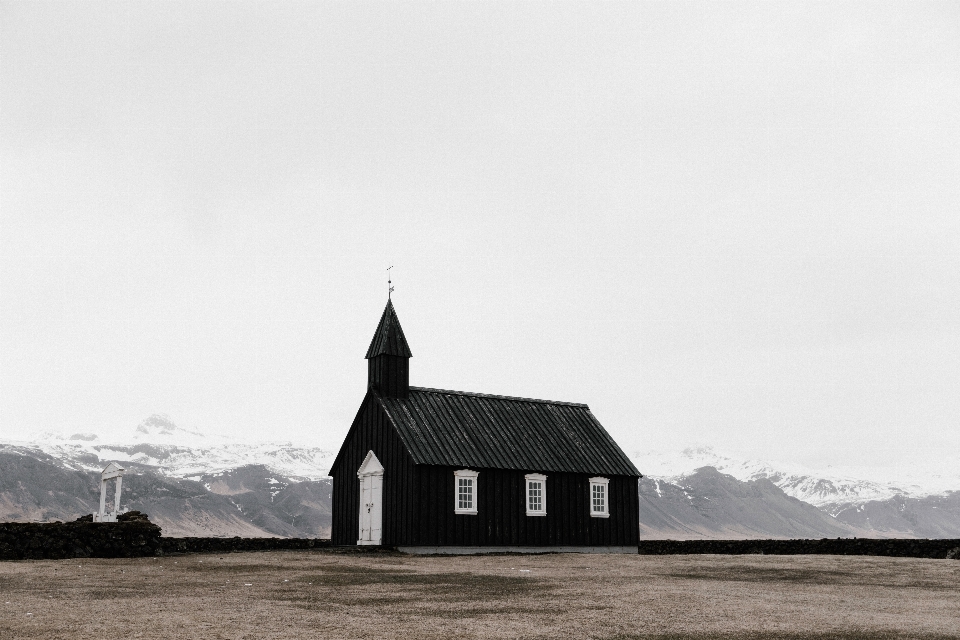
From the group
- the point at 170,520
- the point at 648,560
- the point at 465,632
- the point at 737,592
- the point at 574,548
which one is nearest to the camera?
the point at 465,632

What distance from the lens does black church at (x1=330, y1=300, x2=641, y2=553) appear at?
114 feet

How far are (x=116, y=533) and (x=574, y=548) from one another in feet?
57.2

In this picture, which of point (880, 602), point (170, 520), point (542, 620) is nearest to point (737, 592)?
point (880, 602)

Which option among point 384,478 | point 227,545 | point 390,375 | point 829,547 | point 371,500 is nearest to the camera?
point 829,547

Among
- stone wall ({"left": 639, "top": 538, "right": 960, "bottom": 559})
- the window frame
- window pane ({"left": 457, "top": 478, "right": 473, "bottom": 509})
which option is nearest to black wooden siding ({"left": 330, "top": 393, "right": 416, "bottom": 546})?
window pane ({"left": 457, "top": 478, "right": 473, "bottom": 509})

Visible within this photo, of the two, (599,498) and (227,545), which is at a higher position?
(599,498)

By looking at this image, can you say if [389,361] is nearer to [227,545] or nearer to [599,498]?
[227,545]

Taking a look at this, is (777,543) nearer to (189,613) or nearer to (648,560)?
(648,560)

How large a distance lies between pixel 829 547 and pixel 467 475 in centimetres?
1421

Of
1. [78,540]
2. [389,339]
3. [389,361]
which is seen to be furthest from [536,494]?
[78,540]

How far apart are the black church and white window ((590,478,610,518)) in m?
0.04

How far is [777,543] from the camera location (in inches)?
1580

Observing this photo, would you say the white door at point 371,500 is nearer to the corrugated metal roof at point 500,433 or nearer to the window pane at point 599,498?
the corrugated metal roof at point 500,433

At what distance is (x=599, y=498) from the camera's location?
128ft
